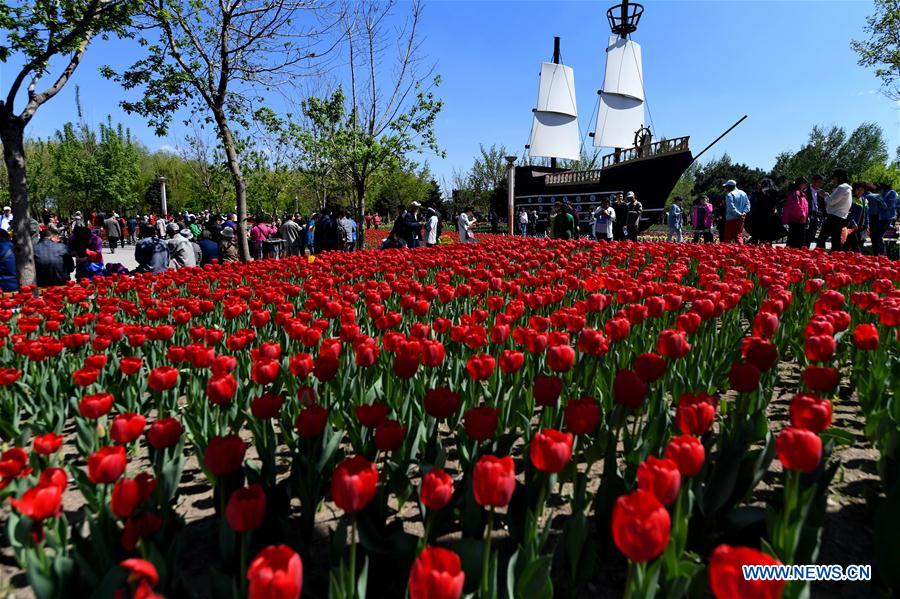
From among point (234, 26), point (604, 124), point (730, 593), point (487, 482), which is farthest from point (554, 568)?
point (604, 124)

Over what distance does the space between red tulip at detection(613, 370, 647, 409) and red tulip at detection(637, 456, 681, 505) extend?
66cm

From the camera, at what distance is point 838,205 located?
1008cm

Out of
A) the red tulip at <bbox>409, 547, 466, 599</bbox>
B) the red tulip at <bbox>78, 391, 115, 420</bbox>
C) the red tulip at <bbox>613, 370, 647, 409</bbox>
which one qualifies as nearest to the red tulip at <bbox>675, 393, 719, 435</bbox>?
the red tulip at <bbox>613, 370, 647, 409</bbox>

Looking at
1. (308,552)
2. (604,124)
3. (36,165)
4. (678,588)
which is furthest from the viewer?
(604,124)

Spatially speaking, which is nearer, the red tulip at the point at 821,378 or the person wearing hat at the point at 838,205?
the red tulip at the point at 821,378

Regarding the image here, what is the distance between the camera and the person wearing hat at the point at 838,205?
32.4 feet

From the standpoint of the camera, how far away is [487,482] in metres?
1.37

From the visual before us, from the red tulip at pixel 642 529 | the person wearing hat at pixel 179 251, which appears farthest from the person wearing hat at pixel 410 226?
the red tulip at pixel 642 529

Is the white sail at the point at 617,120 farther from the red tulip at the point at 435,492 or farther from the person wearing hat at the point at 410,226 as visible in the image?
the red tulip at the point at 435,492

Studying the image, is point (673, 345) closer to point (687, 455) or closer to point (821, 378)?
point (821, 378)

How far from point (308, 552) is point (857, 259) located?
7374mm

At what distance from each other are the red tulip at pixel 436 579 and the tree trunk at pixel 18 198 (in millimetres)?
9677

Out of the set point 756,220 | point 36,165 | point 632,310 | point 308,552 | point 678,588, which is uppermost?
point 36,165

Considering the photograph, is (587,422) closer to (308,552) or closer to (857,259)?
(308,552)
